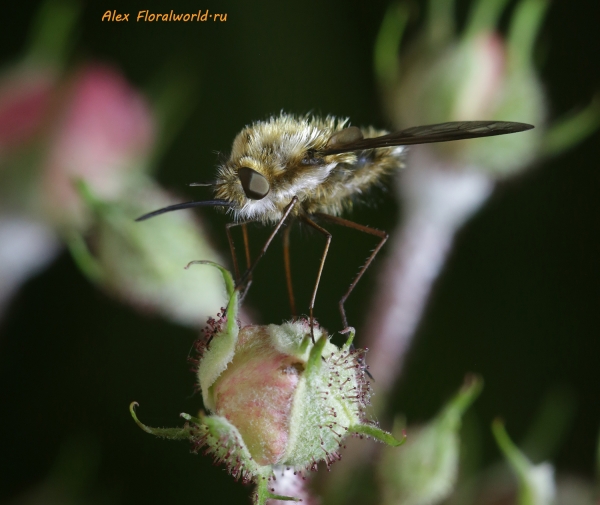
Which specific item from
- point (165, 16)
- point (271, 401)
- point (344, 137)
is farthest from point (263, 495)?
point (165, 16)

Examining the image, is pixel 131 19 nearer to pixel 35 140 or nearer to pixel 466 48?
pixel 35 140

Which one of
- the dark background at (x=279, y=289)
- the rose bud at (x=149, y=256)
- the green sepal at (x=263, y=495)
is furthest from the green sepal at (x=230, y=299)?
the dark background at (x=279, y=289)

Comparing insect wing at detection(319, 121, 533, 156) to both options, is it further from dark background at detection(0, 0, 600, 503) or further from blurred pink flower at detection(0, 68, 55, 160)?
blurred pink flower at detection(0, 68, 55, 160)

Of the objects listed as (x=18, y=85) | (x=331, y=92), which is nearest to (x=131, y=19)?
(x=18, y=85)

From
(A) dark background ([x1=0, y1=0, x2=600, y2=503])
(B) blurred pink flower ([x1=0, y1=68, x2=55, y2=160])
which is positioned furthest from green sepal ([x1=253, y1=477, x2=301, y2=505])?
(B) blurred pink flower ([x1=0, y1=68, x2=55, y2=160])

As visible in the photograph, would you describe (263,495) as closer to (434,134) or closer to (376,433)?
(376,433)

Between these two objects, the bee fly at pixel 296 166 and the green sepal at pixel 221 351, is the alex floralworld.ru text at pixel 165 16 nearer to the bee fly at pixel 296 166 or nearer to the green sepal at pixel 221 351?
the bee fly at pixel 296 166
